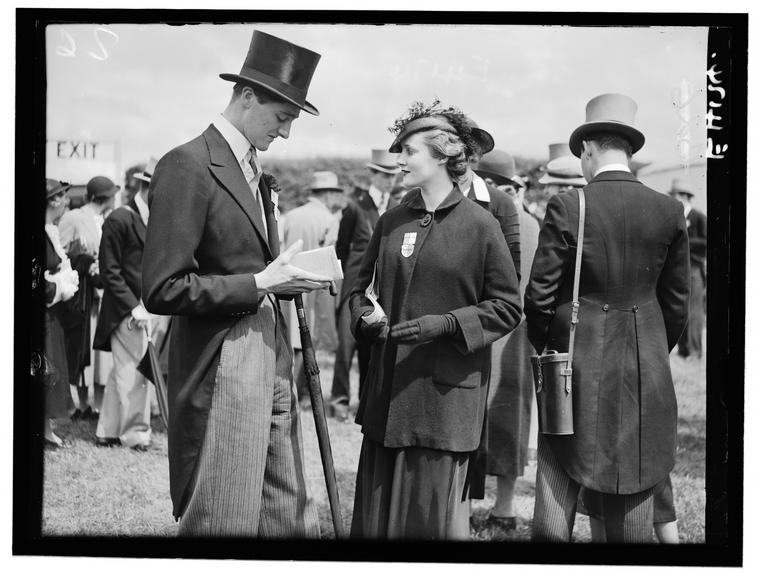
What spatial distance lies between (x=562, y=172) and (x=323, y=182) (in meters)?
2.83

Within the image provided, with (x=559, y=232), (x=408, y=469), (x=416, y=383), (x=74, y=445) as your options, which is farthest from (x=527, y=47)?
(x=74, y=445)

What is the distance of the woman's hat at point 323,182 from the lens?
782 centimetres

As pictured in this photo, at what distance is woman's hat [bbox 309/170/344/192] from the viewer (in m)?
7.82

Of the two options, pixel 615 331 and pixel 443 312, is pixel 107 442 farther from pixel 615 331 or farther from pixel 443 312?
pixel 615 331

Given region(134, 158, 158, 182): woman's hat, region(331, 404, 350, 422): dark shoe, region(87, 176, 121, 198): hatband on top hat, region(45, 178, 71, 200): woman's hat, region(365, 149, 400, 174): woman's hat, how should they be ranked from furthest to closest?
1. region(331, 404, 350, 422): dark shoe
2. region(365, 149, 400, 174): woman's hat
3. region(134, 158, 158, 182): woman's hat
4. region(87, 176, 121, 198): hatband on top hat
5. region(45, 178, 71, 200): woman's hat

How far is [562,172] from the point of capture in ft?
18.5

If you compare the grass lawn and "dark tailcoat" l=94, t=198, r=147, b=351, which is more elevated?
"dark tailcoat" l=94, t=198, r=147, b=351

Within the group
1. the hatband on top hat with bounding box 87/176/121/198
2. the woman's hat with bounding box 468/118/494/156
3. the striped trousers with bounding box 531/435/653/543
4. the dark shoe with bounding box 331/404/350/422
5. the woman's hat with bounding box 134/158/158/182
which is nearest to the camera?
the striped trousers with bounding box 531/435/653/543

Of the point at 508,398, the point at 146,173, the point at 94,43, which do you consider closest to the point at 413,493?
the point at 508,398

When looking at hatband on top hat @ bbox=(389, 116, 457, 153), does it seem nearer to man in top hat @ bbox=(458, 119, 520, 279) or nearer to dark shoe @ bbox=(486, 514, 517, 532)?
Answer: man in top hat @ bbox=(458, 119, 520, 279)

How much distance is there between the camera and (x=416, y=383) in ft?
14.5

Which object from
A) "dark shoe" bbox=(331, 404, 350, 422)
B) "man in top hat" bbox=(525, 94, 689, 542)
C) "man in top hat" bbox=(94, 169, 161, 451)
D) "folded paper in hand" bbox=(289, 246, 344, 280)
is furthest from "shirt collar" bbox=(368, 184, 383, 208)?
"folded paper in hand" bbox=(289, 246, 344, 280)

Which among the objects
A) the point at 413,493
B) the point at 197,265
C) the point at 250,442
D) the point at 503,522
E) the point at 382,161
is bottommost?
the point at 503,522

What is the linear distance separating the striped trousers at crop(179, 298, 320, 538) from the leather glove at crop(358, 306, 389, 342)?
36 cm
